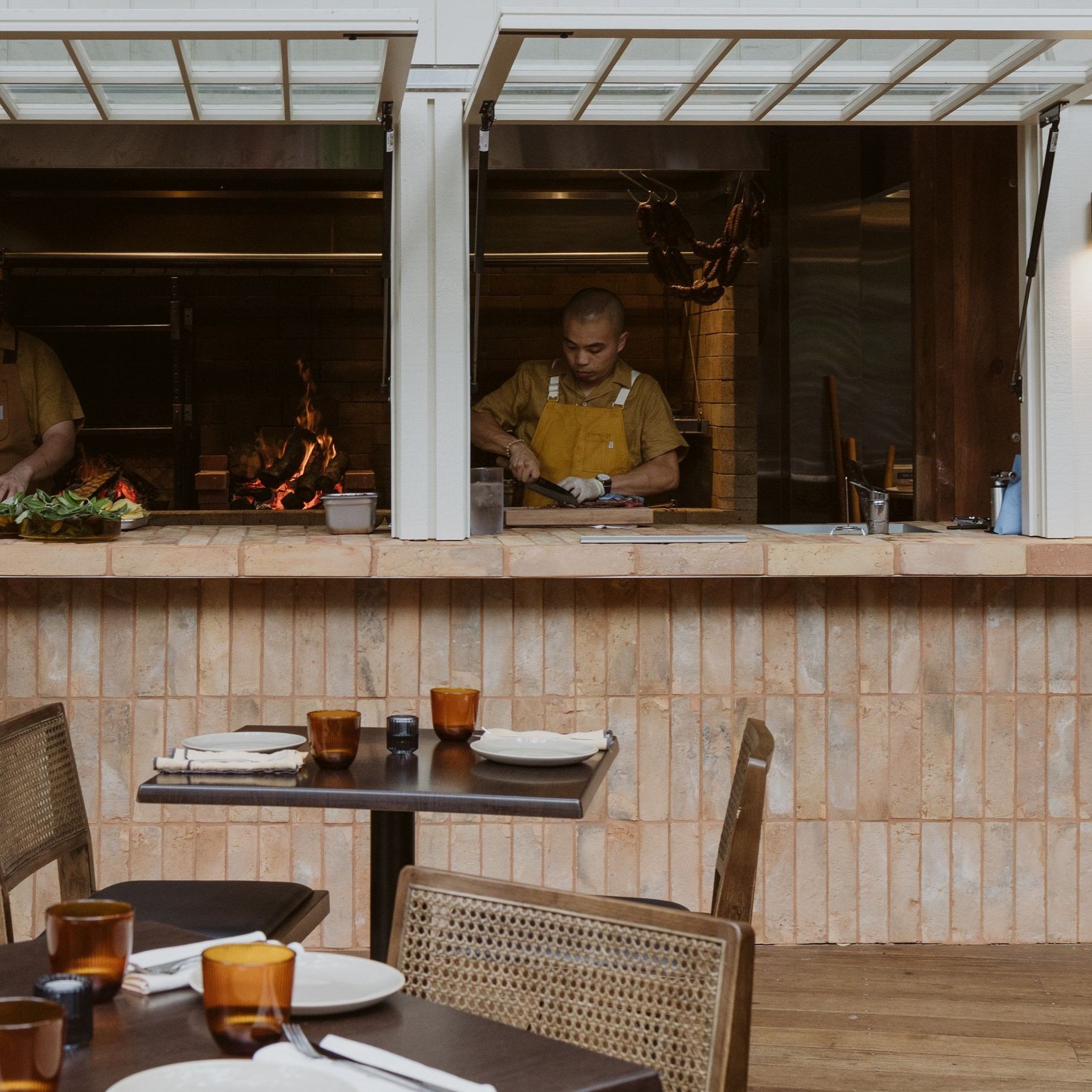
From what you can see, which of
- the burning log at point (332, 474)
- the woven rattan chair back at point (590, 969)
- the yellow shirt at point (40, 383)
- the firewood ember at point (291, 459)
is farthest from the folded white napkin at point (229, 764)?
the firewood ember at point (291, 459)

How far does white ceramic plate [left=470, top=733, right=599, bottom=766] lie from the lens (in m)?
2.65

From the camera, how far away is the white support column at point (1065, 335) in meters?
3.99

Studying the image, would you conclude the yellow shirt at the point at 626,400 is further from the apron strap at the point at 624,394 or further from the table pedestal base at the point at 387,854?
the table pedestal base at the point at 387,854

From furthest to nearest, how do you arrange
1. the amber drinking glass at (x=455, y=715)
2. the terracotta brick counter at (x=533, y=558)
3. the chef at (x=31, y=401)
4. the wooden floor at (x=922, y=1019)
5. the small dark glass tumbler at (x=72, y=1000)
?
the chef at (x=31, y=401) < the terracotta brick counter at (x=533, y=558) < the wooden floor at (x=922, y=1019) < the amber drinking glass at (x=455, y=715) < the small dark glass tumbler at (x=72, y=1000)

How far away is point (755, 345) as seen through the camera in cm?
699

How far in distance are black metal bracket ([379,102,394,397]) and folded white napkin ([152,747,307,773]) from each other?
1.40 m

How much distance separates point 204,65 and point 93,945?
2.55 metres

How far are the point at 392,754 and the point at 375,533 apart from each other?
1.36m

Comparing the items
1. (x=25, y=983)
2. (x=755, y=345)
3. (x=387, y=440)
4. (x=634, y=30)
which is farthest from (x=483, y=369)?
(x=25, y=983)

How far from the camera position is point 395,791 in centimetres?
243

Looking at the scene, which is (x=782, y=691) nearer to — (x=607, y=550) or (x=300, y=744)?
(x=607, y=550)

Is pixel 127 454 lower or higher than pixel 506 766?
higher

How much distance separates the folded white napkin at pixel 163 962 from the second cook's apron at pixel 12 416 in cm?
396

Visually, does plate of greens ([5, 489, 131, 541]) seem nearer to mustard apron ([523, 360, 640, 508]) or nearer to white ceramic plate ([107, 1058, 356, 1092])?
mustard apron ([523, 360, 640, 508])
